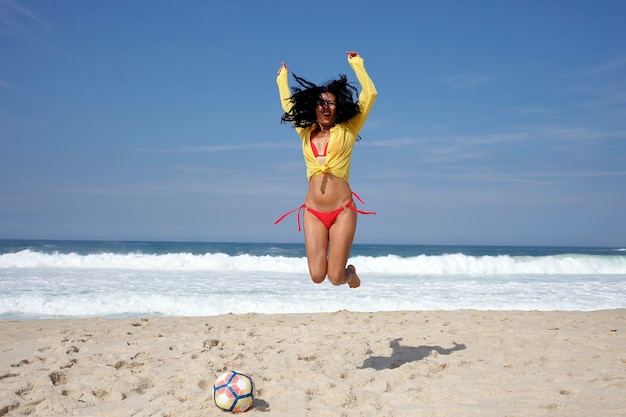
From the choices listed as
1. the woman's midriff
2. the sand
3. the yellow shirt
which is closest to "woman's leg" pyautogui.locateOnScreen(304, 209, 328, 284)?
the woman's midriff

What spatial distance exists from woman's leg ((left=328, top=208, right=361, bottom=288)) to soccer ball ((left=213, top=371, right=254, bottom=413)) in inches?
55.9

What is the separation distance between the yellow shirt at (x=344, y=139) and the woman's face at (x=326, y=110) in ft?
0.32

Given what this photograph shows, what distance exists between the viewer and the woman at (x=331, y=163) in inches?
213

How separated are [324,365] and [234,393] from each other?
5.86ft

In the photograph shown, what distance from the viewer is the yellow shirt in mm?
5402

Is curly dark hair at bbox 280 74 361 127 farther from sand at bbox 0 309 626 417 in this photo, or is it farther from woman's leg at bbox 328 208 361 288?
sand at bbox 0 309 626 417

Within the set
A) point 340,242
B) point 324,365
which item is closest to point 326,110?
point 340,242

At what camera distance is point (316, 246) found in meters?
5.46

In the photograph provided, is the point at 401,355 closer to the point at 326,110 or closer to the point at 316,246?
the point at 316,246

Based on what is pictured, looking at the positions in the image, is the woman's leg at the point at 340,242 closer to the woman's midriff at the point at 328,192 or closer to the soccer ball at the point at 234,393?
the woman's midriff at the point at 328,192

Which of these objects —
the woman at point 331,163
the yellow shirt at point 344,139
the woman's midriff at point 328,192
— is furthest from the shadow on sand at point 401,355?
the yellow shirt at point 344,139

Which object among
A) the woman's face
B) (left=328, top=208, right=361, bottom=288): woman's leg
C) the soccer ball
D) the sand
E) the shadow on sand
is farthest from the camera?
the shadow on sand

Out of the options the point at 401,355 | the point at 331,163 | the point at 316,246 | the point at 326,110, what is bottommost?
the point at 401,355

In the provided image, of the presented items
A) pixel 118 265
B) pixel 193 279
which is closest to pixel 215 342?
pixel 193 279
